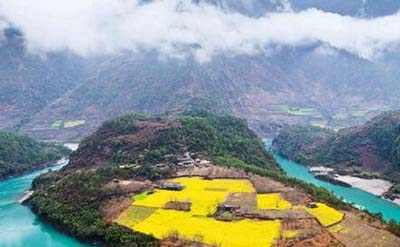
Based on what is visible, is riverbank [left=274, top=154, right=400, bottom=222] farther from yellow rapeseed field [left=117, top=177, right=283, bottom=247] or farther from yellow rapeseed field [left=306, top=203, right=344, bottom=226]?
yellow rapeseed field [left=117, top=177, right=283, bottom=247]

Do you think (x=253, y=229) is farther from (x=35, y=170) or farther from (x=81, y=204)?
(x=35, y=170)

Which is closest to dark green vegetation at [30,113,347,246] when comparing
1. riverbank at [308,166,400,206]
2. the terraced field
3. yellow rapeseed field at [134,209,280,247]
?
yellow rapeseed field at [134,209,280,247]

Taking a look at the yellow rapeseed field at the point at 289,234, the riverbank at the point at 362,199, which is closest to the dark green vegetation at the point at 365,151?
the riverbank at the point at 362,199

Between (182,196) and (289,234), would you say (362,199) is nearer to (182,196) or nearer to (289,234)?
(182,196)

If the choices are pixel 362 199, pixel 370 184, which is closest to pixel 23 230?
pixel 362 199

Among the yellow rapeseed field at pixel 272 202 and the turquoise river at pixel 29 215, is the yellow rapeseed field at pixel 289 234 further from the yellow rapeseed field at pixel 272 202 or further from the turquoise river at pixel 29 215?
the turquoise river at pixel 29 215

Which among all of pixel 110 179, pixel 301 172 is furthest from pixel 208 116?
pixel 110 179
